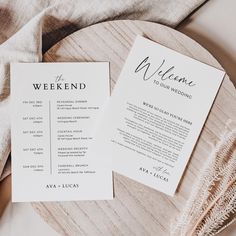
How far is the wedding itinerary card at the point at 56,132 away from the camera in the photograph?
2.52 feet

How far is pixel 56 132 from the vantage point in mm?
774

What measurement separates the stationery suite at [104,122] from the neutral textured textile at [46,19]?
2cm

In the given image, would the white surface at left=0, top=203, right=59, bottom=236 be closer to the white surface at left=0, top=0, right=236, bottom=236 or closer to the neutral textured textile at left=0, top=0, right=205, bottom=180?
the white surface at left=0, top=0, right=236, bottom=236

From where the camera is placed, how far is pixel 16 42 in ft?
2.53

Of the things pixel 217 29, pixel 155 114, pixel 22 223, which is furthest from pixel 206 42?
pixel 22 223

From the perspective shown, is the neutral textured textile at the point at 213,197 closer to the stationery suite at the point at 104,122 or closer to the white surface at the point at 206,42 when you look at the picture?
the stationery suite at the point at 104,122

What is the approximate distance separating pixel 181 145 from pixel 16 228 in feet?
1.16

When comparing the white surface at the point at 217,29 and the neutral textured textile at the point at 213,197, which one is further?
the white surface at the point at 217,29

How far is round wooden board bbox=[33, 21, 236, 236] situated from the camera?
76 cm

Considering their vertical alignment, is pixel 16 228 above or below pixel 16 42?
below

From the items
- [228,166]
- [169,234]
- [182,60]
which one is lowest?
[169,234]

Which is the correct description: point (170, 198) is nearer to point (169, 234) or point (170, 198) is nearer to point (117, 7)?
point (169, 234)

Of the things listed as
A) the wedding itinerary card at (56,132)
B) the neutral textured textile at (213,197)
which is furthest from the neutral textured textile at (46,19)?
the neutral textured textile at (213,197)

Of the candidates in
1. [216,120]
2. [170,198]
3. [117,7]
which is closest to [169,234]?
[170,198]
